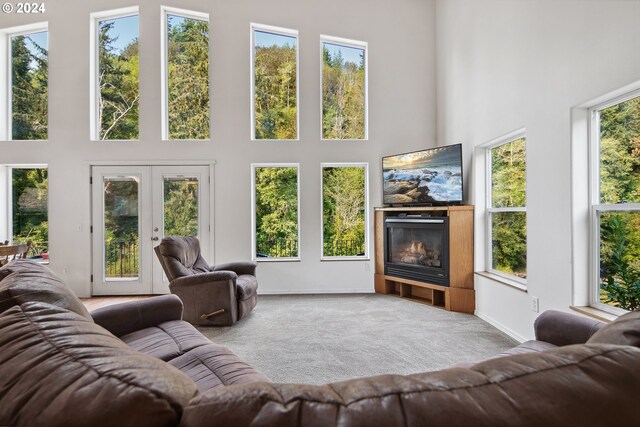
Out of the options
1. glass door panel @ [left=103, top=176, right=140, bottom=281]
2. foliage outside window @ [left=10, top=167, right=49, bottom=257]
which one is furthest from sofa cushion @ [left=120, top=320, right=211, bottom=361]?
foliage outside window @ [left=10, top=167, right=49, bottom=257]

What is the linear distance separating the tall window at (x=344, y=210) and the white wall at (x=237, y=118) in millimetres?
150

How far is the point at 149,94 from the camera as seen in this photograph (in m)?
5.29

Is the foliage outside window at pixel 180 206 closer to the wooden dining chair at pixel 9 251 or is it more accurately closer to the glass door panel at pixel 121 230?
the glass door panel at pixel 121 230

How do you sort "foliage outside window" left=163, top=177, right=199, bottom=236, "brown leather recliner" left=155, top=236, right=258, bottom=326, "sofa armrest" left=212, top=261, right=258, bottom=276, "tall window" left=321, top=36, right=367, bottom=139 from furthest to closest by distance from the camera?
"tall window" left=321, top=36, right=367, bottom=139 < "foliage outside window" left=163, top=177, right=199, bottom=236 < "sofa armrest" left=212, top=261, right=258, bottom=276 < "brown leather recliner" left=155, top=236, right=258, bottom=326

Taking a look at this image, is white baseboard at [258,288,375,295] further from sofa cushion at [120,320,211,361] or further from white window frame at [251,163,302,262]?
sofa cushion at [120,320,211,361]

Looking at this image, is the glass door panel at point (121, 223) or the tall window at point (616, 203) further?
the glass door panel at point (121, 223)

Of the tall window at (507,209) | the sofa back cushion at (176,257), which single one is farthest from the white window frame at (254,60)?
the tall window at (507,209)

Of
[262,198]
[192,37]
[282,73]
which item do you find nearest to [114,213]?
[262,198]

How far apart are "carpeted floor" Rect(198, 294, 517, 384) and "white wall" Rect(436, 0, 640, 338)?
0.57 meters

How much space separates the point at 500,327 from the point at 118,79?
21.3 feet

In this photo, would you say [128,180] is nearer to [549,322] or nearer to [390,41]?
[390,41]

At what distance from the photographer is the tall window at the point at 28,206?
5375 millimetres

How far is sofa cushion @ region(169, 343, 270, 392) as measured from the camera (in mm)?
1561

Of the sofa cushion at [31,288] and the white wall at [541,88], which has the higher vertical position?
the white wall at [541,88]
